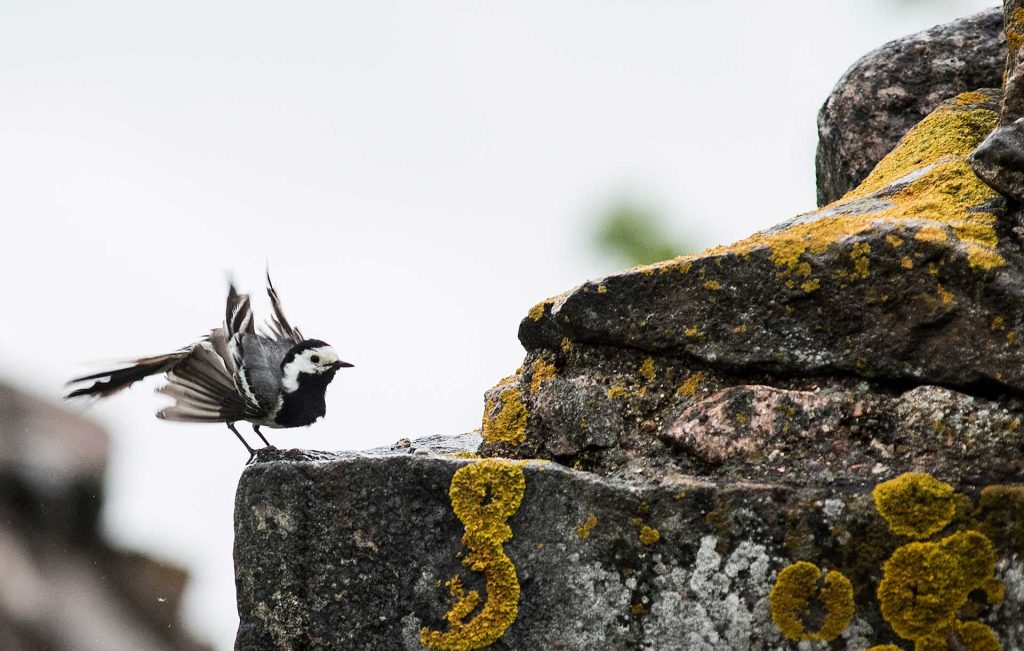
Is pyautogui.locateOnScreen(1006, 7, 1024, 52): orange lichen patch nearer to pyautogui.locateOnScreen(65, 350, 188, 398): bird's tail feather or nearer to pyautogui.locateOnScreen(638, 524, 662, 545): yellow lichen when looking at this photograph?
pyautogui.locateOnScreen(638, 524, 662, 545): yellow lichen

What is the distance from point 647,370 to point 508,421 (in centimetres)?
52

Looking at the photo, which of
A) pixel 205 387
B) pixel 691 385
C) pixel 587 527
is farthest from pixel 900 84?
pixel 205 387

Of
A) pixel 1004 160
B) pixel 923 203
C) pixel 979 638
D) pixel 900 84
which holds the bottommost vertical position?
pixel 979 638

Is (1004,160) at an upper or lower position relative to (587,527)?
upper

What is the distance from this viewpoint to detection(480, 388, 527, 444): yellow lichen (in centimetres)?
311

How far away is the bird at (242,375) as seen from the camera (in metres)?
4.52

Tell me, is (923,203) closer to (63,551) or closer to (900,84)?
(900,84)

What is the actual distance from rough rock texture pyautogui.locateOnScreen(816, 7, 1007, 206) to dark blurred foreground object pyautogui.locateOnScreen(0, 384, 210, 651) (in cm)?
403

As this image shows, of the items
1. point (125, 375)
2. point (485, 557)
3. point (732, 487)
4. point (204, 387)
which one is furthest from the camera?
point (125, 375)

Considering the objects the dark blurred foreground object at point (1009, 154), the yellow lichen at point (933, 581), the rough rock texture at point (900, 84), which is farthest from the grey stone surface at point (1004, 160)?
the rough rock texture at point (900, 84)

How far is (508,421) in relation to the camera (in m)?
3.15

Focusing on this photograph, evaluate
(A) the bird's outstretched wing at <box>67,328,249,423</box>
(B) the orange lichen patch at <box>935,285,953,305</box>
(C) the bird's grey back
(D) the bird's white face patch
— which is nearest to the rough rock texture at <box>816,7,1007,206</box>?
(B) the orange lichen patch at <box>935,285,953,305</box>

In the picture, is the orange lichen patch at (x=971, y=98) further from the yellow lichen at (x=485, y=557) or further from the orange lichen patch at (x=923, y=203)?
the yellow lichen at (x=485, y=557)

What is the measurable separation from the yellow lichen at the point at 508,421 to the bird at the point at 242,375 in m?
1.76
